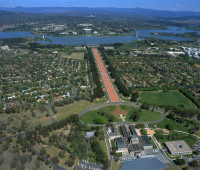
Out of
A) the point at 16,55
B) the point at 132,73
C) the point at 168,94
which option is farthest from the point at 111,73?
the point at 16,55

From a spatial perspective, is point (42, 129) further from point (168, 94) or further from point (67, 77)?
point (168, 94)

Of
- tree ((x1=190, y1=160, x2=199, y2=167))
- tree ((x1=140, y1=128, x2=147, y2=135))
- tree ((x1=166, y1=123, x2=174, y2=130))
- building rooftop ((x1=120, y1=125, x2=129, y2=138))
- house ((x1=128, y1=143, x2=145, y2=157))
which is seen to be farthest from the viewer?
tree ((x1=166, y1=123, x2=174, y2=130))

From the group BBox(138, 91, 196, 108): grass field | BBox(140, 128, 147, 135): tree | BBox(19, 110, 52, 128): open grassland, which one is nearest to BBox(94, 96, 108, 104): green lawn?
BBox(138, 91, 196, 108): grass field

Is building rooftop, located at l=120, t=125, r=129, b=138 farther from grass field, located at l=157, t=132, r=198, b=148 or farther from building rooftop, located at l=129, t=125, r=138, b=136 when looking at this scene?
grass field, located at l=157, t=132, r=198, b=148

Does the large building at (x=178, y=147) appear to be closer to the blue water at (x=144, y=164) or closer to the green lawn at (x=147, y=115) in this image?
the blue water at (x=144, y=164)

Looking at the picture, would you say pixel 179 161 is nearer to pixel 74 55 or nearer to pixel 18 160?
pixel 18 160
